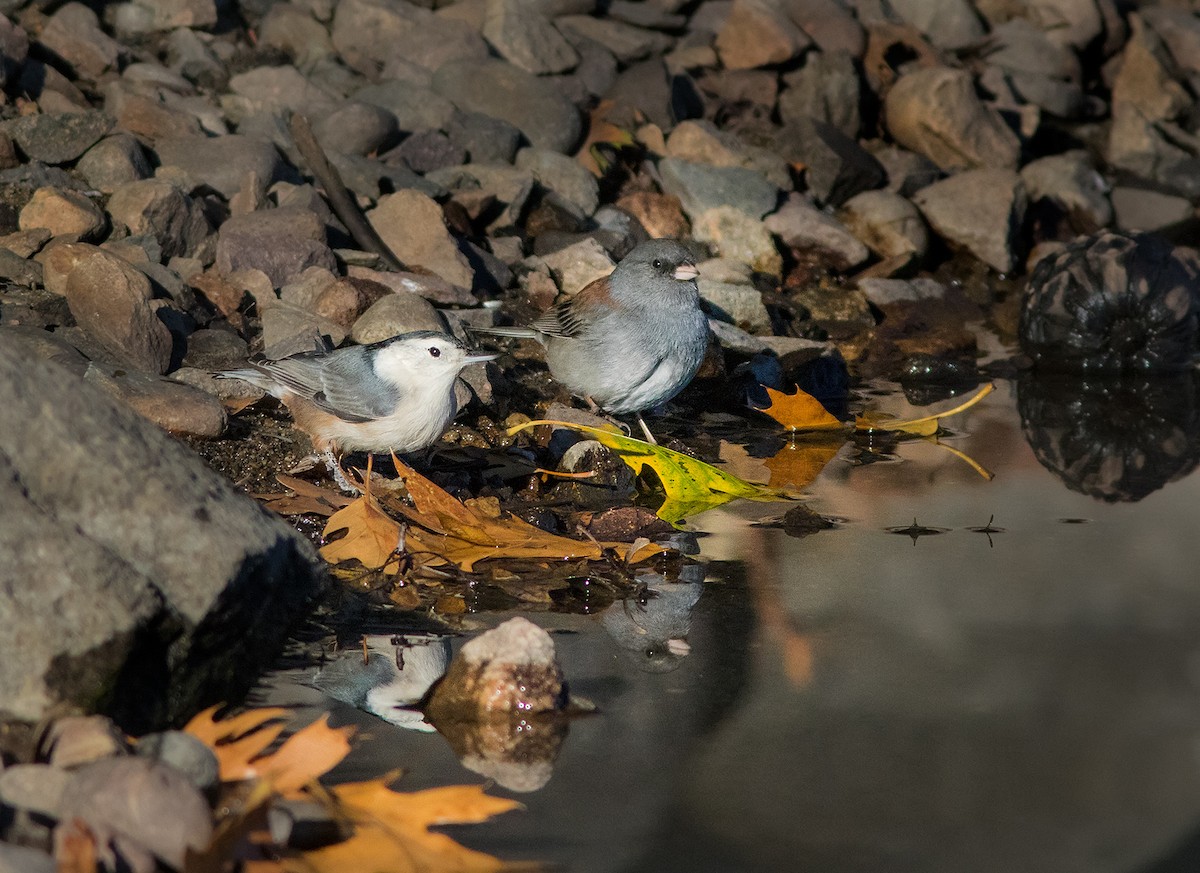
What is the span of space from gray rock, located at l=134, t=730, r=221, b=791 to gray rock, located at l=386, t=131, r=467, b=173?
6.41m

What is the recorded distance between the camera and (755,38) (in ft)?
36.5

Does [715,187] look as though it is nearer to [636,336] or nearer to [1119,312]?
[1119,312]

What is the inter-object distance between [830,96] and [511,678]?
8407mm

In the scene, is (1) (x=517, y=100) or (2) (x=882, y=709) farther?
(1) (x=517, y=100)

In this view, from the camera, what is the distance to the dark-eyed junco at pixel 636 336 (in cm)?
638

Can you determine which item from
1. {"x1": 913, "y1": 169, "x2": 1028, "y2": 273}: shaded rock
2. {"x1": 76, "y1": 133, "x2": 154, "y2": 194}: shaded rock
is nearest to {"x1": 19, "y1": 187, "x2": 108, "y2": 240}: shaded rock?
{"x1": 76, "y1": 133, "x2": 154, "y2": 194}: shaded rock

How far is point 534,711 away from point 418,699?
1.17 feet

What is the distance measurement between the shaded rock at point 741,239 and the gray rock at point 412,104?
1.99 m

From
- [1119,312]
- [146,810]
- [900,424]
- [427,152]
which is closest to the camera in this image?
[146,810]

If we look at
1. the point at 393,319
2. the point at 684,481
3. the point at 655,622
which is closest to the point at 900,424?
the point at 684,481

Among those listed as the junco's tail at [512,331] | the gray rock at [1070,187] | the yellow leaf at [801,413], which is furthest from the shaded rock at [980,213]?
the junco's tail at [512,331]

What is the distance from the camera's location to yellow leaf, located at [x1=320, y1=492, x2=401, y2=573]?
189 inches

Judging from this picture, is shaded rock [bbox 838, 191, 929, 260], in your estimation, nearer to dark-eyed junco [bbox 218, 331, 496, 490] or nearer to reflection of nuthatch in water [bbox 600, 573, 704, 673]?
dark-eyed junco [bbox 218, 331, 496, 490]

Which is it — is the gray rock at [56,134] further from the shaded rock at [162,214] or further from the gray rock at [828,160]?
the gray rock at [828,160]
